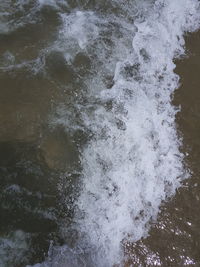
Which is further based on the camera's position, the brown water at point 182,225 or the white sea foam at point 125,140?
the white sea foam at point 125,140

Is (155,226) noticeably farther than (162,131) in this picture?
No

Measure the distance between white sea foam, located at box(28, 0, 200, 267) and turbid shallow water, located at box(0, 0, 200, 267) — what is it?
0.01 m

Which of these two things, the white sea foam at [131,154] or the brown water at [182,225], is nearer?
the brown water at [182,225]

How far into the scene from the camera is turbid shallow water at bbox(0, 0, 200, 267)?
2.89m

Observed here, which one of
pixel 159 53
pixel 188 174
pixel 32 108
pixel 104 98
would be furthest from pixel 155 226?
pixel 159 53

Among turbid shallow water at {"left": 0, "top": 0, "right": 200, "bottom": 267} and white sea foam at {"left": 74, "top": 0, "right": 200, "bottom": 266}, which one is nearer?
turbid shallow water at {"left": 0, "top": 0, "right": 200, "bottom": 267}

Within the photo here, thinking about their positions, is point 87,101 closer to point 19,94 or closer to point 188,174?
point 19,94

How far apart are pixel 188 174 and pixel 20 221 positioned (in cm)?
180

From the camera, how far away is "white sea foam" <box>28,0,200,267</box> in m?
2.95

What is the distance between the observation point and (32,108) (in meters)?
3.60

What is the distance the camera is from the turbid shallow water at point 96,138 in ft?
9.47

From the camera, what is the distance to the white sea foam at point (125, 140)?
2.95 meters

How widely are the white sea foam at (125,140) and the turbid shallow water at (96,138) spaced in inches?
0.5

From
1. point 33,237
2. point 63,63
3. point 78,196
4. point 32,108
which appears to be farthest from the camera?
point 63,63
